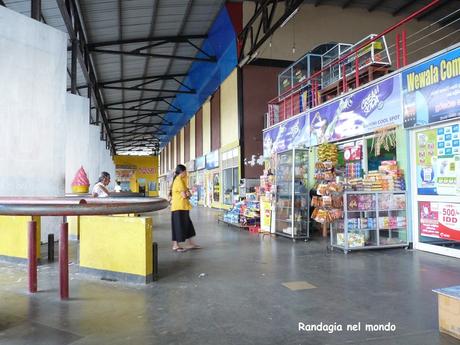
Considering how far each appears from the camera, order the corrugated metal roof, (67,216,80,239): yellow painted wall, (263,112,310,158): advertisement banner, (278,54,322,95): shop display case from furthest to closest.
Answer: the corrugated metal roof, (278,54,322,95): shop display case, (263,112,310,158): advertisement banner, (67,216,80,239): yellow painted wall

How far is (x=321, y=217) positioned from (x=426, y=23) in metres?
14.2

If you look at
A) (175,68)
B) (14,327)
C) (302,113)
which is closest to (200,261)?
(14,327)

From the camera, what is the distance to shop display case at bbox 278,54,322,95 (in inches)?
442

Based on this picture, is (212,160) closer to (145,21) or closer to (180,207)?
(145,21)

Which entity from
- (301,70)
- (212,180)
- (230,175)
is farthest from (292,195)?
(212,180)

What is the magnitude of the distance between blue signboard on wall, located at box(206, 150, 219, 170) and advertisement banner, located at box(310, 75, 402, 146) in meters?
9.36

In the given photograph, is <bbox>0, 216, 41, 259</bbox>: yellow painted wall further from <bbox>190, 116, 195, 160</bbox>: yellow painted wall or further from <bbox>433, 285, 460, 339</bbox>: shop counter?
<bbox>190, 116, 195, 160</bbox>: yellow painted wall

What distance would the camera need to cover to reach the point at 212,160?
19.6 m

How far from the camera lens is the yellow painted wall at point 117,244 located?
4211 millimetres

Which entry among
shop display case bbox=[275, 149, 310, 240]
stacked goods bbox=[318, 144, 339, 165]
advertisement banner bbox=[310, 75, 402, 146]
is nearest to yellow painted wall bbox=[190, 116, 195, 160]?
advertisement banner bbox=[310, 75, 402, 146]

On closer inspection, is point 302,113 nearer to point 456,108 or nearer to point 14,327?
point 456,108

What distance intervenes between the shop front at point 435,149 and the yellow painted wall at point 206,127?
1473 centimetres

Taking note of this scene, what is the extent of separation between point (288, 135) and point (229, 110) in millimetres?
5630

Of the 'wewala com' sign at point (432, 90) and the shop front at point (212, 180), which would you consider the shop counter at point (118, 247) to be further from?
the shop front at point (212, 180)
